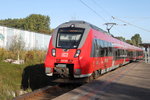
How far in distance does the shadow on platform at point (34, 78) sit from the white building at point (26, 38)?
→ 12.6 m

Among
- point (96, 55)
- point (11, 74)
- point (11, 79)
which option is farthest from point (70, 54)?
point (11, 74)

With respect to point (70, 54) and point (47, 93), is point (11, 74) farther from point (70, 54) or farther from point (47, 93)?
point (70, 54)

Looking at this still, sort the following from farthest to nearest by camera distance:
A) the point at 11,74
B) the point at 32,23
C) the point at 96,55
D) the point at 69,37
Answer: the point at 32,23
the point at 11,74
the point at 96,55
the point at 69,37

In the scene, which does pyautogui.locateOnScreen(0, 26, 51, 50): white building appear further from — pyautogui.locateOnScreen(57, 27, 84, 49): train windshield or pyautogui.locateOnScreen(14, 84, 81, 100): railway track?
pyautogui.locateOnScreen(14, 84, 81, 100): railway track

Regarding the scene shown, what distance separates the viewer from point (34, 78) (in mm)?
17578

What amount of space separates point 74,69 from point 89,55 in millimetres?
1209

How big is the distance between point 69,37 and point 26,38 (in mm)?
24526

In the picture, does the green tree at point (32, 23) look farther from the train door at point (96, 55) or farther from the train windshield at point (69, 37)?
the train windshield at point (69, 37)

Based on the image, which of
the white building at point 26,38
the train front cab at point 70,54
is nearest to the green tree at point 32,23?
the white building at point 26,38

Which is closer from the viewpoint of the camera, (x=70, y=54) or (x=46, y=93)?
(x=46, y=93)

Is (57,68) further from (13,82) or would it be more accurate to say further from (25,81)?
(25,81)

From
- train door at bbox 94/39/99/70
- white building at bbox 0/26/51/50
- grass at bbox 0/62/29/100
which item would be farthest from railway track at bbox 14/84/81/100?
white building at bbox 0/26/51/50

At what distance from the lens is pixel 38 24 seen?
89.8m

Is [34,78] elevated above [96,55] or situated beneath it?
situated beneath
